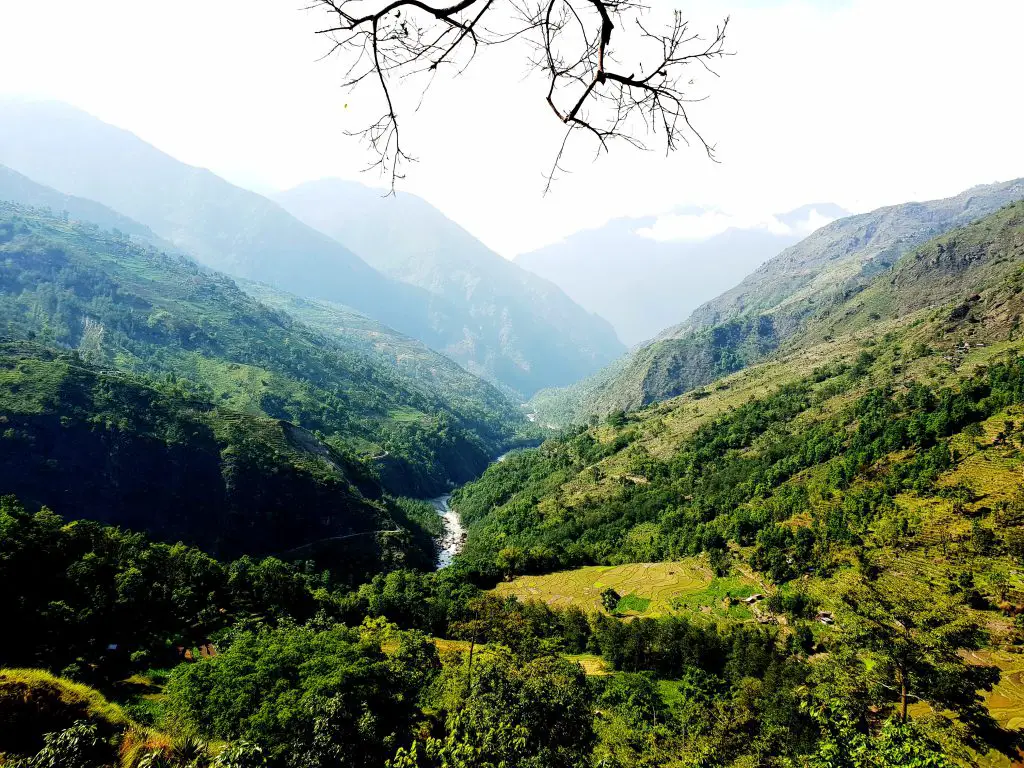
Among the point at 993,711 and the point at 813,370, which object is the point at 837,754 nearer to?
the point at 993,711

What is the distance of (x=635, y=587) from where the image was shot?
56.8 m

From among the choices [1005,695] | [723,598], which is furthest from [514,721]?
[723,598]

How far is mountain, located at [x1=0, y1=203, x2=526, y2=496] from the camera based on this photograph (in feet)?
417

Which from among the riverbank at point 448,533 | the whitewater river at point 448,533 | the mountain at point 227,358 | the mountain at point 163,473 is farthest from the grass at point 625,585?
the mountain at point 227,358

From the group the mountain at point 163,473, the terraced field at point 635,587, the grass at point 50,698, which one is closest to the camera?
the grass at point 50,698

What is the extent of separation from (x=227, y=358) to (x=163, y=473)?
A: 101m

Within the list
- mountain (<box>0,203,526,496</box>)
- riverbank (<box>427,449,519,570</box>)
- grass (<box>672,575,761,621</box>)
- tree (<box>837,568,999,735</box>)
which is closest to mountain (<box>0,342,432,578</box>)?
riverbank (<box>427,449,519,570</box>)

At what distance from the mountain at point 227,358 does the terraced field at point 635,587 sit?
192 ft

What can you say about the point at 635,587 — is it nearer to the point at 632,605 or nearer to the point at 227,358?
the point at 632,605

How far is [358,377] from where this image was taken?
181m

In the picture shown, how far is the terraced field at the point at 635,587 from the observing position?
5066cm

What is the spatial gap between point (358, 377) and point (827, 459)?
510 feet

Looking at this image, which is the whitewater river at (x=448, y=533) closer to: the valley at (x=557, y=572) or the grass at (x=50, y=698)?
the valley at (x=557, y=572)

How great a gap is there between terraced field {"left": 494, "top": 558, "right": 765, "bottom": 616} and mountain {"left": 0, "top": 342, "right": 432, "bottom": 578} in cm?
2313
